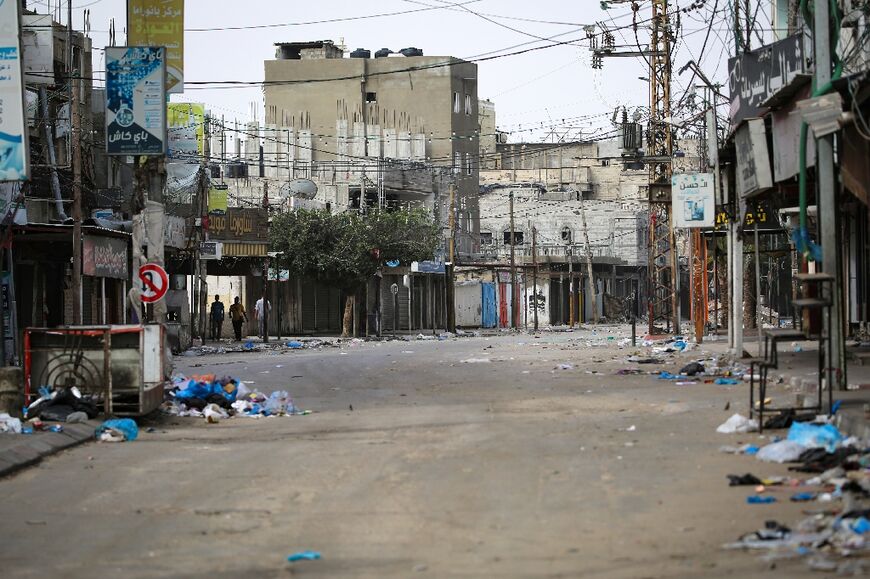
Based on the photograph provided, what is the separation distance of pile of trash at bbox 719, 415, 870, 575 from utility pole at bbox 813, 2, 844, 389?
2.71 m

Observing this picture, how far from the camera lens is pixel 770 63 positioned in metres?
20.8

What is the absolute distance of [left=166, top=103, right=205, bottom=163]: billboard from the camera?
46719 millimetres

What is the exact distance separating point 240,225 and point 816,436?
146ft

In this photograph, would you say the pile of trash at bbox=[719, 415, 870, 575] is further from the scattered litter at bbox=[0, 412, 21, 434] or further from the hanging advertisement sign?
the hanging advertisement sign

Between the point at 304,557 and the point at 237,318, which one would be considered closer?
the point at 304,557

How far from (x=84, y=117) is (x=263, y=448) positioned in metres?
32.6

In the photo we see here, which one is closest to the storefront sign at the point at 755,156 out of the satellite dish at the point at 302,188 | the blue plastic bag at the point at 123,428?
the blue plastic bag at the point at 123,428

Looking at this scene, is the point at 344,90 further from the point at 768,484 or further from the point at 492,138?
the point at 768,484

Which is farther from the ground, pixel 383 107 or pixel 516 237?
pixel 383 107

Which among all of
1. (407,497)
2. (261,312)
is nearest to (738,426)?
(407,497)

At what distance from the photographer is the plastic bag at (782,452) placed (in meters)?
10.5

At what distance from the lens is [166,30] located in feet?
81.0

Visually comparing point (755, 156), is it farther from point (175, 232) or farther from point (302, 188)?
point (302, 188)

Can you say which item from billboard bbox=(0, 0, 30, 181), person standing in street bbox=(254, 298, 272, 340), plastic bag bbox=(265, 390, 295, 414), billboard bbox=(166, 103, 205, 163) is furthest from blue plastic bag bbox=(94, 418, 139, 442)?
person standing in street bbox=(254, 298, 272, 340)
